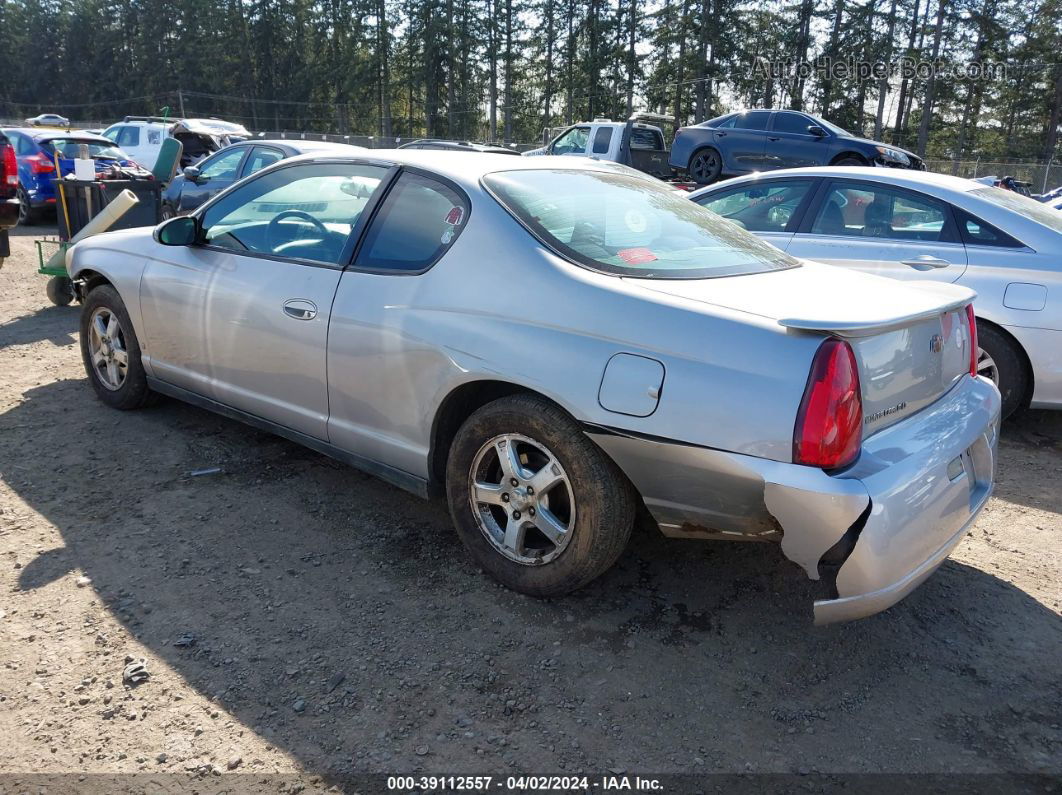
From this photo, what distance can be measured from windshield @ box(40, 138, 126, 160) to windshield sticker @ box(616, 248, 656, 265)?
43.2ft

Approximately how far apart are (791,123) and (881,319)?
15940 mm

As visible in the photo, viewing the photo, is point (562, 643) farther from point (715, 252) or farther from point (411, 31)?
point (411, 31)

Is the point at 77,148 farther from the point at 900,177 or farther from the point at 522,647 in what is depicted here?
the point at 522,647

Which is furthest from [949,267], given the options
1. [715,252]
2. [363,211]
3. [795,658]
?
[363,211]

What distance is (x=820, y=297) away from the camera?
2.68 meters

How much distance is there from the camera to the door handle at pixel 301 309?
339 cm

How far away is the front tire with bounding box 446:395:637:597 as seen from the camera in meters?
2.69

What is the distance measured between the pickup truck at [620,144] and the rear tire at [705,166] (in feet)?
1.38

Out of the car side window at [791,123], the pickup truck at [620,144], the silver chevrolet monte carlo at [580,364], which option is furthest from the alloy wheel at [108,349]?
the car side window at [791,123]

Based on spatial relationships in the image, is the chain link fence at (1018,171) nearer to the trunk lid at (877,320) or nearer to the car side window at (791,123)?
the car side window at (791,123)

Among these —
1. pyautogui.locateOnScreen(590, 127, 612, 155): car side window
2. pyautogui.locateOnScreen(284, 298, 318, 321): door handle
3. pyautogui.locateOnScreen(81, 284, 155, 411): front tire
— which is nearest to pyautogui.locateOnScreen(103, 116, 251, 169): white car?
pyautogui.locateOnScreen(590, 127, 612, 155): car side window

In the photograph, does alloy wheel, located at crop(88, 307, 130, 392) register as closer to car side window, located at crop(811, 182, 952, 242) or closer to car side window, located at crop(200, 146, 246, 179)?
car side window, located at crop(811, 182, 952, 242)

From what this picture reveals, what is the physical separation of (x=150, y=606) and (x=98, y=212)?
21.2 feet

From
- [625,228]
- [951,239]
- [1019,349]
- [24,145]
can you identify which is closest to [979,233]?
[951,239]
